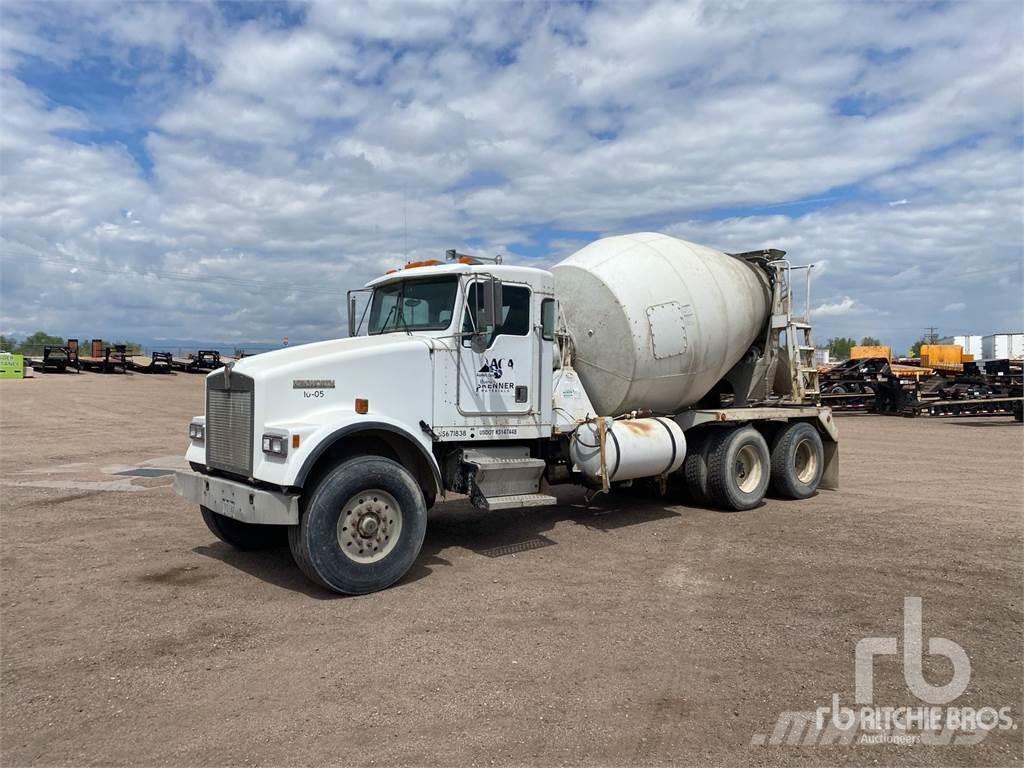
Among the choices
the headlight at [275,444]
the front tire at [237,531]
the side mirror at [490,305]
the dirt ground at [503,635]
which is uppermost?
the side mirror at [490,305]

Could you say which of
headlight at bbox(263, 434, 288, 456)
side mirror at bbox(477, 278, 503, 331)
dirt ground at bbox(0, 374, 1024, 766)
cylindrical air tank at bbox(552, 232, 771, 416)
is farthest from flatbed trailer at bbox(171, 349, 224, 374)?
headlight at bbox(263, 434, 288, 456)

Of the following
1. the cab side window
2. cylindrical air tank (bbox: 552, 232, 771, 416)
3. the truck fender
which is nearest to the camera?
the truck fender

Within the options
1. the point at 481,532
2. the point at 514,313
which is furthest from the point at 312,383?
the point at 481,532

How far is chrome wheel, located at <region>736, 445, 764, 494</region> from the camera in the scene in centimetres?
→ 1030

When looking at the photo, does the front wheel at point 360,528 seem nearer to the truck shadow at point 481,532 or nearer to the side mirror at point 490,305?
the truck shadow at point 481,532

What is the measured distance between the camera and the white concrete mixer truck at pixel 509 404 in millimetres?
6184

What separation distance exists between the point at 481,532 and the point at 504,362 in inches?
86.8

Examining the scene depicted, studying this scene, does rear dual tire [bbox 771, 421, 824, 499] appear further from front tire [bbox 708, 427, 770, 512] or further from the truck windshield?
the truck windshield

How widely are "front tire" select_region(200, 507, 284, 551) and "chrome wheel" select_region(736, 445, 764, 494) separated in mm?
6295

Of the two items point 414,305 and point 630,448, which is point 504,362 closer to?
point 414,305

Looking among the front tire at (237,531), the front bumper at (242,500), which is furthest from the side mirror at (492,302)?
the front tire at (237,531)

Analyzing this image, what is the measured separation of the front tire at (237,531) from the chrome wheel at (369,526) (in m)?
1.67

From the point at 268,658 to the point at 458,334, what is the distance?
3.52 m

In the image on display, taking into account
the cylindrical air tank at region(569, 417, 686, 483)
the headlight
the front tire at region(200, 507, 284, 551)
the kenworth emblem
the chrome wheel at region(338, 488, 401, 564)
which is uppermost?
the kenworth emblem
